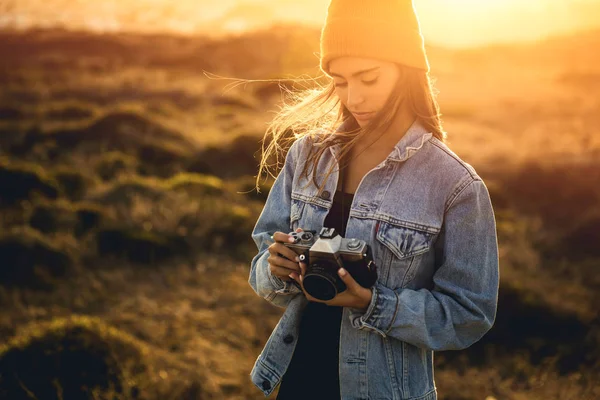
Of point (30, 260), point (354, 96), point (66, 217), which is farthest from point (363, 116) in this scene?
point (66, 217)

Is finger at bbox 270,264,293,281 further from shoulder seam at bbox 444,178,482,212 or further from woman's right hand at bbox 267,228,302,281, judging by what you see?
shoulder seam at bbox 444,178,482,212

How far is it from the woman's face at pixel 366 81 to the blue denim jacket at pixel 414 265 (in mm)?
155

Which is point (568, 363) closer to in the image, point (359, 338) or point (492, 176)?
point (359, 338)

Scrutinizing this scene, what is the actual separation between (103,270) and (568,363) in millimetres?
4795

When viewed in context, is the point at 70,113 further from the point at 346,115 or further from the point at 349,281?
the point at 349,281

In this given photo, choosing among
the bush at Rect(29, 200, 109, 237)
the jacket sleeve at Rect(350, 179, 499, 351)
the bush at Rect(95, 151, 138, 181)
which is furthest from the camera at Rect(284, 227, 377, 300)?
the bush at Rect(95, 151, 138, 181)

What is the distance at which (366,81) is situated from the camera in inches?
68.8

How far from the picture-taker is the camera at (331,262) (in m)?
1.58

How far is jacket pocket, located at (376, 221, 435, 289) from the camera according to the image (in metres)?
1.74

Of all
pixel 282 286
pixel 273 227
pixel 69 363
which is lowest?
pixel 69 363

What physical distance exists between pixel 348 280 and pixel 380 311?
0.59 ft

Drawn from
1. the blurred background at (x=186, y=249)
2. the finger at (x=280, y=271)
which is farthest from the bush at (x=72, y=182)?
the finger at (x=280, y=271)

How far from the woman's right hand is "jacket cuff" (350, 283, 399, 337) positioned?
0.24m

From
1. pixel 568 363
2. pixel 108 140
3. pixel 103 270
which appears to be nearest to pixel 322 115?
pixel 568 363
